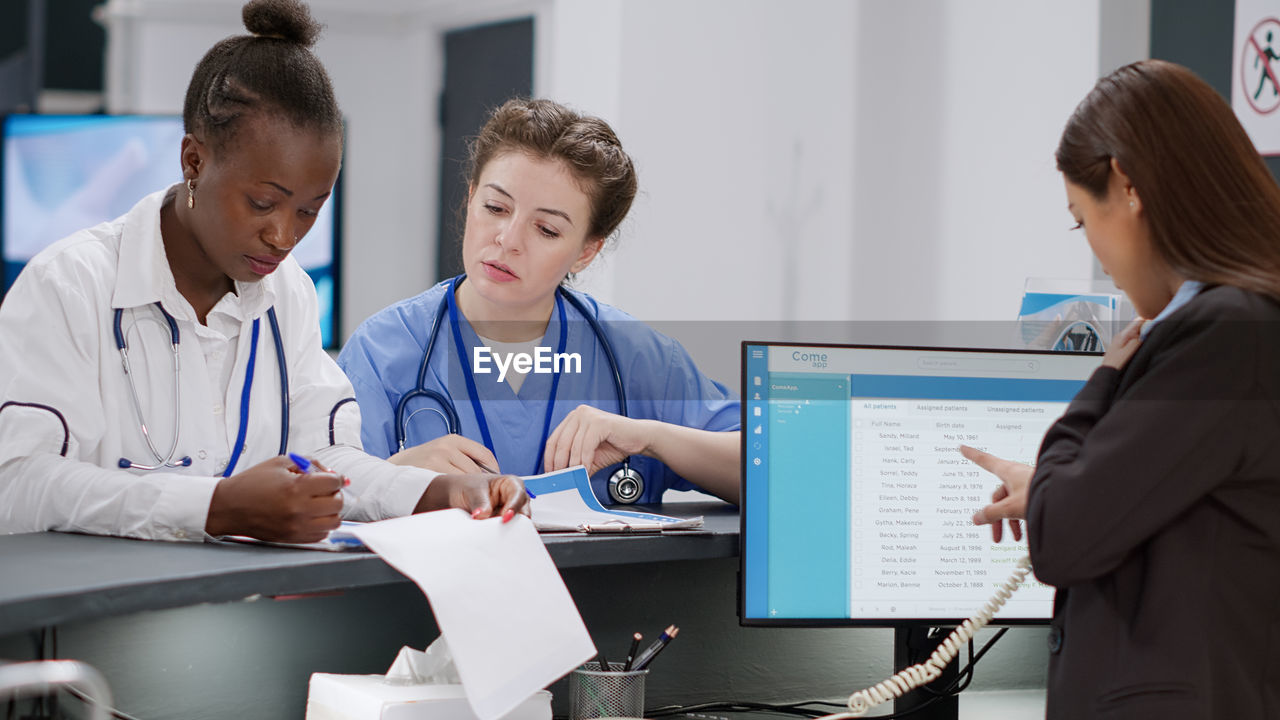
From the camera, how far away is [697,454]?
159cm

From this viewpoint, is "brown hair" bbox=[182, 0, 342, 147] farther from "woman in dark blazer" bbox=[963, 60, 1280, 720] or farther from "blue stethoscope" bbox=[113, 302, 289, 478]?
"woman in dark blazer" bbox=[963, 60, 1280, 720]

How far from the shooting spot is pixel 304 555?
95 centimetres

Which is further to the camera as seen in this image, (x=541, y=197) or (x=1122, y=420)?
(x=541, y=197)

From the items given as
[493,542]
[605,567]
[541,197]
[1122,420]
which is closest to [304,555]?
[493,542]

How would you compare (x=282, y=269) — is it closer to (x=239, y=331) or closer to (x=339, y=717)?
(x=239, y=331)

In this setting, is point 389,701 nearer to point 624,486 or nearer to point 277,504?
point 277,504

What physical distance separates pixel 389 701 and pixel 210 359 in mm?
436

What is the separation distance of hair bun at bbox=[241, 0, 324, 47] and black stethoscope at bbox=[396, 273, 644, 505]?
536 mm

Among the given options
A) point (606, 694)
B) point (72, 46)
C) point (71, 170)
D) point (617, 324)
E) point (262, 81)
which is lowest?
point (606, 694)

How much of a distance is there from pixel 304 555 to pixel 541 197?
886mm

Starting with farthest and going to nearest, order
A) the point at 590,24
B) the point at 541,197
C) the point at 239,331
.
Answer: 1. the point at 590,24
2. the point at 541,197
3. the point at 239,331

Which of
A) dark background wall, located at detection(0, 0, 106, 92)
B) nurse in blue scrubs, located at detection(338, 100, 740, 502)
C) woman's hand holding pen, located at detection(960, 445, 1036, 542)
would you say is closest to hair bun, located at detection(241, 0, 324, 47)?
nurse in blue scrubs, located at detection(338, 100, 740, 502)

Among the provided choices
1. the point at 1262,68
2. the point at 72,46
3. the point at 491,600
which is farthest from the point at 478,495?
the point at 72,46

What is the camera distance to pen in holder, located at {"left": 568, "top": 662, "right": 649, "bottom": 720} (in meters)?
1.17
